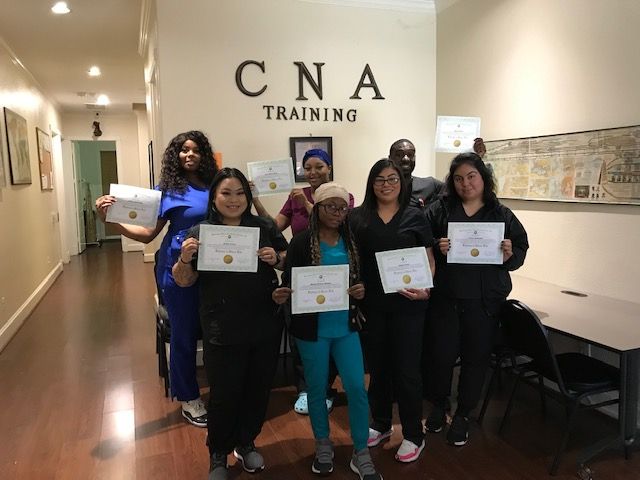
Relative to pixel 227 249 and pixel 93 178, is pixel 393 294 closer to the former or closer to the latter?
pixel 227 249

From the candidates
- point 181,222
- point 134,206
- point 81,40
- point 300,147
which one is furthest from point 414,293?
point 81,40

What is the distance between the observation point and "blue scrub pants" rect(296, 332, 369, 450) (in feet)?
6.66

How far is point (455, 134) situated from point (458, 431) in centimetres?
164

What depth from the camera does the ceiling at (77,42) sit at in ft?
13.1

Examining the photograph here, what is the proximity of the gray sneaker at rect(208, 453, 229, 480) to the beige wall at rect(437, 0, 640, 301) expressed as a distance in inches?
82.8

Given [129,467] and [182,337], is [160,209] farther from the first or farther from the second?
[129,467]

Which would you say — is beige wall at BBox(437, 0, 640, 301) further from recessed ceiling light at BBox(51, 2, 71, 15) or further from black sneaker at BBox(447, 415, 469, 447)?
recessed ceiling light at BBox(51, 2, 71, 15)

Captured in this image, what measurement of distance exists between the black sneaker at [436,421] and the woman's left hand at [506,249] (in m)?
0.85

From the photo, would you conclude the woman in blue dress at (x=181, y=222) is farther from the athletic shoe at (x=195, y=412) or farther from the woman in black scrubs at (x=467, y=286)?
the woman in black scrubs at (x=467, y=286)

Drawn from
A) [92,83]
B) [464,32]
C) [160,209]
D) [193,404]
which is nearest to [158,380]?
[193,404]

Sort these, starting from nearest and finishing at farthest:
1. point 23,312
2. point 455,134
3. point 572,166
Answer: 1. point 572,166
2. point 455,134
3. point 23,312

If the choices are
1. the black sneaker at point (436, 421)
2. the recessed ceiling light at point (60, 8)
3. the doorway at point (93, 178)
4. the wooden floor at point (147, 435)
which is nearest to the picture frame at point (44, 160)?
the recessed ceiling light at point (60, 8)

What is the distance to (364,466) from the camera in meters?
2.08

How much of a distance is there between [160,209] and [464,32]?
99.1 inches
